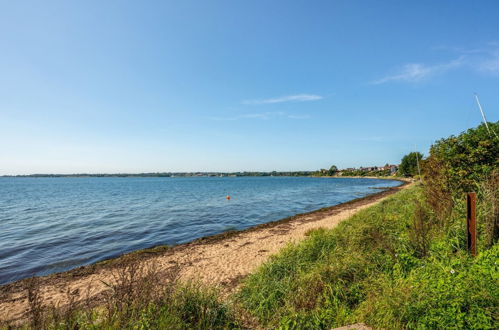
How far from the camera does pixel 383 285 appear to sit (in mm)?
4828

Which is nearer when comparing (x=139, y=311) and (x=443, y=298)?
(x=443, y=298)

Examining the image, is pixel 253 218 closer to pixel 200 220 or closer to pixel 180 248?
pixel 200 220

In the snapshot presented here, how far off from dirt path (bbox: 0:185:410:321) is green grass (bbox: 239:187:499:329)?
2258mm

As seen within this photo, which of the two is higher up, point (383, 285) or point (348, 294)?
point (383, 285)

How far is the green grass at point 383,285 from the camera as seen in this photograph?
3525 mm

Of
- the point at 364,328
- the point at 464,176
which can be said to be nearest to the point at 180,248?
the point at 364,328

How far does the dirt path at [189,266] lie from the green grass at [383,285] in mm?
2258

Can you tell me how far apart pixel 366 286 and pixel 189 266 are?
8.04m

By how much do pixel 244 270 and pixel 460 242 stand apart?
24.0 feet

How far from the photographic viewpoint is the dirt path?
8102mm

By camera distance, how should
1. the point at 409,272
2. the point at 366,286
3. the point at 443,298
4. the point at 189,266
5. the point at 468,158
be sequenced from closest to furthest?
the point at 443,298, the point at 366,286, the point at 409,272, the point at 468,158, the point at 189,266

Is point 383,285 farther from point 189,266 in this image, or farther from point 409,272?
point 189,266

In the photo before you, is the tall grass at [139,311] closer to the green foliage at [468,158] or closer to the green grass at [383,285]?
the green grass at [383,285]

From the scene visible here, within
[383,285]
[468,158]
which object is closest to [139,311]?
[383,285]
